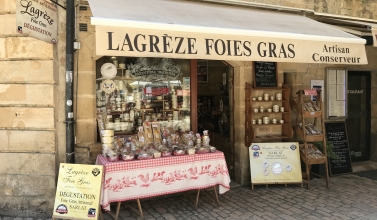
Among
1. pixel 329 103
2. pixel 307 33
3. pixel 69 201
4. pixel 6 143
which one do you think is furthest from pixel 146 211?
pixel 329 103

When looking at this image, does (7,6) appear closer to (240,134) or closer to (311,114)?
(240,134)

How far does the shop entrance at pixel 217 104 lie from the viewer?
20.5 ft

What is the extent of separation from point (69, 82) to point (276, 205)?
3710mm

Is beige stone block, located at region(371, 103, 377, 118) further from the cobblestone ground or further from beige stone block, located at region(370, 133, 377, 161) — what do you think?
the cobblestone ground

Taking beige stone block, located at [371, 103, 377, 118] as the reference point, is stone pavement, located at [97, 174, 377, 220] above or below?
below

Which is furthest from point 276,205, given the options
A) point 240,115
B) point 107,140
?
point 107,140

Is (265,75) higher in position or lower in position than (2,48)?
lower

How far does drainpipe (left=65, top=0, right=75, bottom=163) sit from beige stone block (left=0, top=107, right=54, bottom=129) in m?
0.24

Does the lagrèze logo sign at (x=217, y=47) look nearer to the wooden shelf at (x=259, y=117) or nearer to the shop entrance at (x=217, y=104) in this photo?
the wooden shelf at (x=259, y=117)

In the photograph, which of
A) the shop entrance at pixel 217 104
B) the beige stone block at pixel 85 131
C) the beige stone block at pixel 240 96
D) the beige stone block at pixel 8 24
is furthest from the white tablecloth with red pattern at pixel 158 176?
the beige stone block at pixel 8 24

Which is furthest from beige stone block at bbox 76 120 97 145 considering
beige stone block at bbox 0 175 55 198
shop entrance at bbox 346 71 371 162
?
shop entrance at bbox 346 71 371 162

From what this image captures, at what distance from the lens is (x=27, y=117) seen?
4.29m

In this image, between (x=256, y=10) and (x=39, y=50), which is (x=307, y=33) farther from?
(x=39, y=50)

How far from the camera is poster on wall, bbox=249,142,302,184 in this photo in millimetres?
5484
